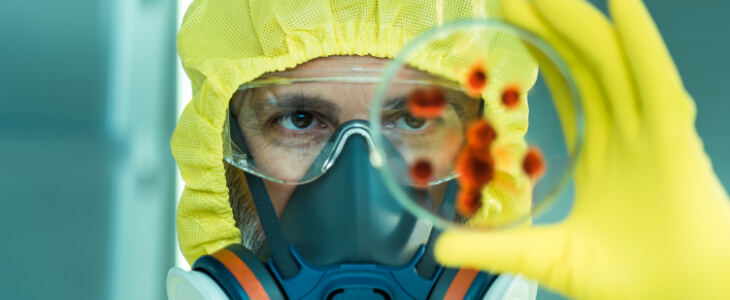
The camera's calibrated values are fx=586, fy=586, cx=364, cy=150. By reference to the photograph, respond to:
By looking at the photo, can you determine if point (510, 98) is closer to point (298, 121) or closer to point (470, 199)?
point (470, 199)

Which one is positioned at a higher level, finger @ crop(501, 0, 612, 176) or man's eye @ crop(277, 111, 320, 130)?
finger @ crop(501, 0, 612, 176)

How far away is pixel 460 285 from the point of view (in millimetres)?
1100

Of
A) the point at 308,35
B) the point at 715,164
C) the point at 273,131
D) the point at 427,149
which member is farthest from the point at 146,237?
the point at 715,164

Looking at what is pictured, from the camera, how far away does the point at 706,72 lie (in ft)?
6.23

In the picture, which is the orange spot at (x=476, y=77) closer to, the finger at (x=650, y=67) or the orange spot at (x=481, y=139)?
the orange spot at (x=481, y=139)

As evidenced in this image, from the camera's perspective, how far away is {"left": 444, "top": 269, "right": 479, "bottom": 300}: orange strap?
1095mm

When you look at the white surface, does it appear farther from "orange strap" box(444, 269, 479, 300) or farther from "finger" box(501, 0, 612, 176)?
"finger" box(501, 0, 612, 176)

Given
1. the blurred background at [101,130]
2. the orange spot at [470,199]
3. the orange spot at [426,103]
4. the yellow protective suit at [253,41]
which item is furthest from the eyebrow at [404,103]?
the blurred background at [101,130]

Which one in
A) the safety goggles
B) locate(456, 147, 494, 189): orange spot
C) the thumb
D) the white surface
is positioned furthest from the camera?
the safety goggles

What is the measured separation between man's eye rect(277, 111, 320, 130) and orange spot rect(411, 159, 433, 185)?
56cm

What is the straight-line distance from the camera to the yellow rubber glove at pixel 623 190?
2.54 ft

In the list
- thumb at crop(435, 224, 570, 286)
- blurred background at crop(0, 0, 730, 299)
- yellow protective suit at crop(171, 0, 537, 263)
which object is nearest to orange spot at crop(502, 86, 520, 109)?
thumb at crop(435, 224, 570, 286)

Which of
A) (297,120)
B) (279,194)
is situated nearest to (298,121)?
(297,120)

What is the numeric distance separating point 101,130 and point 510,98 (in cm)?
140
